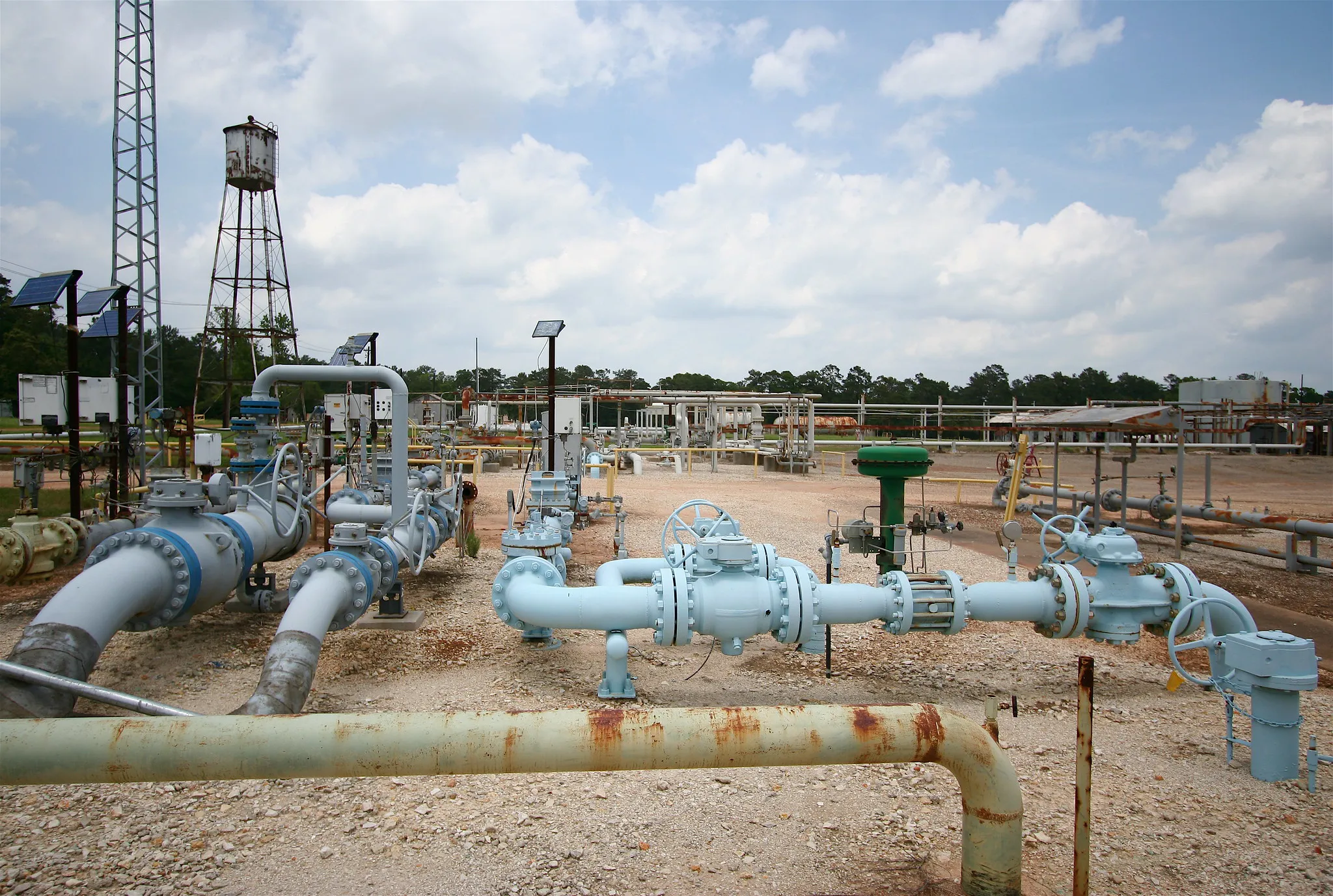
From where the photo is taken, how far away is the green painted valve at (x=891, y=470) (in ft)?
18.0

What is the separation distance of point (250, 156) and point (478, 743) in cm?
1755

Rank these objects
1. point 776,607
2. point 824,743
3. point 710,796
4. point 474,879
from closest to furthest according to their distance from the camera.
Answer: point 824,743 < point 474,879 < point 710,796 < point 776,607

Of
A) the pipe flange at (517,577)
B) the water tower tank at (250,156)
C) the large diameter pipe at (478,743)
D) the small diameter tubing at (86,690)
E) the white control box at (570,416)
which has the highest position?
the water tower tank at (250,156)

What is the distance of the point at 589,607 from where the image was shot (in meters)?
4.65

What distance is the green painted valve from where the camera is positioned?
216 inches

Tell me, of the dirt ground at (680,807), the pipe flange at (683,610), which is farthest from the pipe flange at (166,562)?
the pipe flange at (683,610)

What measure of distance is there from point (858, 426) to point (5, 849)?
2676 cm

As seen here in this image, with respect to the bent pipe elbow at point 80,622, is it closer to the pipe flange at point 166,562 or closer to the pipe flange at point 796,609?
the pipe flange at point 166,562

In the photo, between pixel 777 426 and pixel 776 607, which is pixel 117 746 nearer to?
pixel 776 607

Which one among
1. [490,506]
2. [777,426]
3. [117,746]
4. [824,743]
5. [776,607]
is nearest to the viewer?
[117,746]

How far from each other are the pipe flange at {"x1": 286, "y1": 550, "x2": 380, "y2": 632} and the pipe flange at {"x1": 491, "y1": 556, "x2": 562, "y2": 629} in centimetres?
87

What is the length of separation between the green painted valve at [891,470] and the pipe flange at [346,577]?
3471 mm

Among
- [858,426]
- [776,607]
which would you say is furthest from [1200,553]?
[858,426]

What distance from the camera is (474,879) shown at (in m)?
2.87
